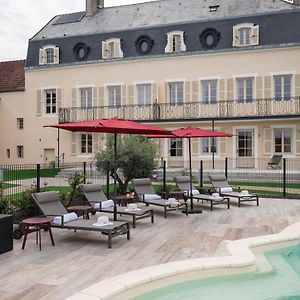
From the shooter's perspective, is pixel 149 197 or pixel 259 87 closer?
pixel 149 197

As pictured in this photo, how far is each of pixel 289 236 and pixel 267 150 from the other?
17.3 m

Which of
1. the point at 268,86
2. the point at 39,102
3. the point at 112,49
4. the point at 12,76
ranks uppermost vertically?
the point at 112,49

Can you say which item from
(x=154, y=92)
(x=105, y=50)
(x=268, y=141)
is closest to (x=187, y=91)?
→ (x=154, y=92)

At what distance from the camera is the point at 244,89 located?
84.0 ft

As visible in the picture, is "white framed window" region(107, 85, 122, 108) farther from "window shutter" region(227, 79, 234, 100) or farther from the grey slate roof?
"window shutter" region(227, 79, 234, 100)

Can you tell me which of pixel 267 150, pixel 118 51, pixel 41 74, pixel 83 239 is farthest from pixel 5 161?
pixel 83 239

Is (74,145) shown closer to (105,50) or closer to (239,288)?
(105,50)

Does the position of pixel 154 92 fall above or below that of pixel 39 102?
above

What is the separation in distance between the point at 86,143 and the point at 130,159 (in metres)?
14.6

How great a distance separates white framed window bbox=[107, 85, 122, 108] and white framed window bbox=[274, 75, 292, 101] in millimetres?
9744

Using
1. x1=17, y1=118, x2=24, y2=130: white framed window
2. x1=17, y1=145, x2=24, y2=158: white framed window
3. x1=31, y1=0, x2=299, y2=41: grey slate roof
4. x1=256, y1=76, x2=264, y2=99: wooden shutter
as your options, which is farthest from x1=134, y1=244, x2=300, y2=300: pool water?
x1=17, y1=118, x2=24, y2=130: white framed window

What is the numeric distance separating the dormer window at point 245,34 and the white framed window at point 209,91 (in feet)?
8.47

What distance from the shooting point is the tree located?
48.5 feet

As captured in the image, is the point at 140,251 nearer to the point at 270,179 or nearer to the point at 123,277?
the point at 123,277
